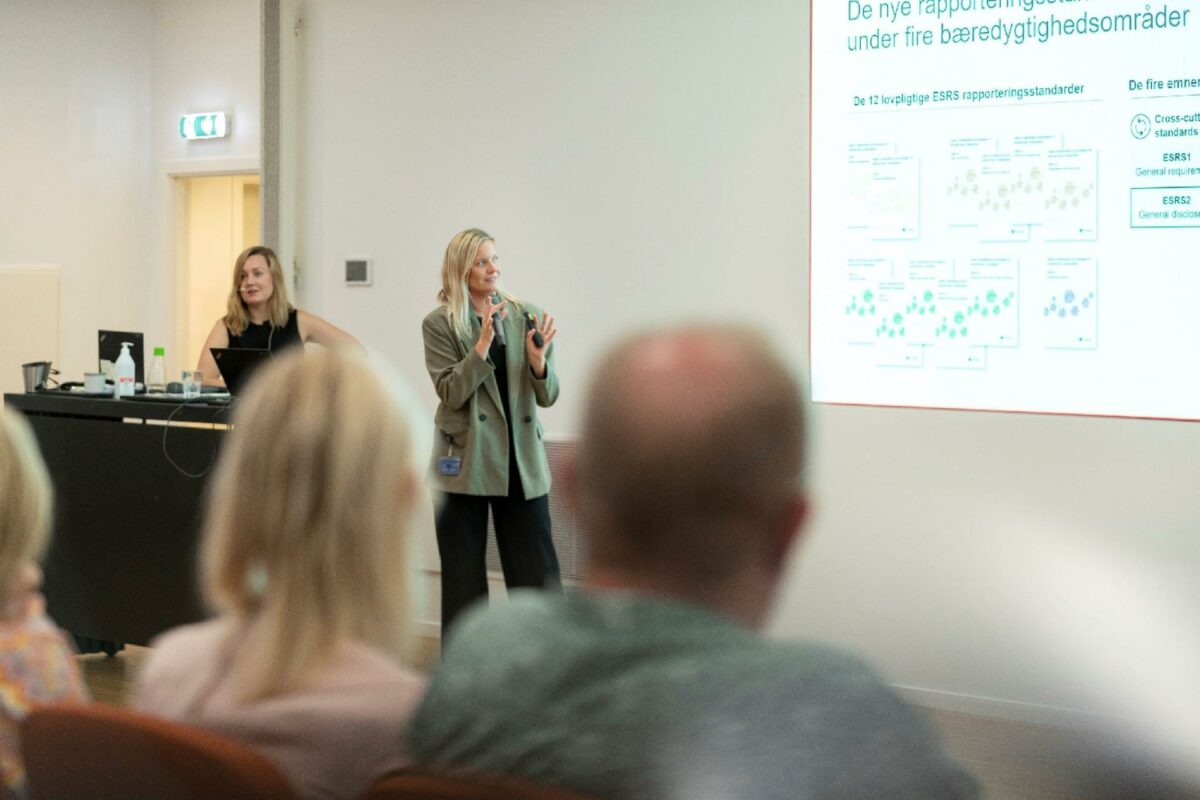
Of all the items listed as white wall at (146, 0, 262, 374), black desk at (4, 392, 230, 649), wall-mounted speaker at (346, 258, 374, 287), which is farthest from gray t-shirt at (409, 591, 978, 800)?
white wall at (146, 0, 262, 374)

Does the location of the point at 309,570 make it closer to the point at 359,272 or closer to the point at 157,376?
the point at 157,376

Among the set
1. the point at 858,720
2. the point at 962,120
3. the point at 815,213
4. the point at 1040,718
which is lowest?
the point at 1040,718

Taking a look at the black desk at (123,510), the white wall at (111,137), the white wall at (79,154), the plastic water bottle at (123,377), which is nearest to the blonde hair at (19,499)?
the black desk at (123,510)

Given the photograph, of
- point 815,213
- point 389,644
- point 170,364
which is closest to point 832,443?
point 815,213

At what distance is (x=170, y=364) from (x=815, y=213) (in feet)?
16.2

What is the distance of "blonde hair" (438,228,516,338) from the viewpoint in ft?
16.0

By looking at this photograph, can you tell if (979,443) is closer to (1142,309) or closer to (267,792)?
(1142,309)

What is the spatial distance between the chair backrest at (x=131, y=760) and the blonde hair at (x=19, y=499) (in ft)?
1.94

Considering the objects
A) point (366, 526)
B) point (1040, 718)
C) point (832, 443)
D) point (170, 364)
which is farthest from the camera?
point (170, 364)

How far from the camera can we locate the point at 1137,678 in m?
4.38

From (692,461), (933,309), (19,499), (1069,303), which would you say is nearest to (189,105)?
(933,309)

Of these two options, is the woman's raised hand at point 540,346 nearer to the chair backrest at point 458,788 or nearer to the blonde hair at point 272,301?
the blonde hair at point 272,301

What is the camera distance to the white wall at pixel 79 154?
7566 millimetres

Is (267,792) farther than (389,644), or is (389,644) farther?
(389,644)
